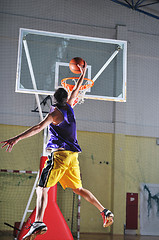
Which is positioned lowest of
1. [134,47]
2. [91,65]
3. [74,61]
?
[74,61]

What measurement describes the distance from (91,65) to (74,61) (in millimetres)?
1666

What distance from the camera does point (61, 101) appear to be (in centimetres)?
393

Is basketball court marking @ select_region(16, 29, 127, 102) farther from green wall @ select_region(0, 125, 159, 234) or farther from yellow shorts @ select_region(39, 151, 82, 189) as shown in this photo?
green wall @ select_region(0, 125, 159, 234)

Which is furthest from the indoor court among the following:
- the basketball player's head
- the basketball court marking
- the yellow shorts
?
the yellow shorts

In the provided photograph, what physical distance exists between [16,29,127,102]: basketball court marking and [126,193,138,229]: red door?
429 centimetres

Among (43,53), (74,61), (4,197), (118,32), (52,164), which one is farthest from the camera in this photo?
(118,32)

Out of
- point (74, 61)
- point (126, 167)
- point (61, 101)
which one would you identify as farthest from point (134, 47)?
point (61, 101)

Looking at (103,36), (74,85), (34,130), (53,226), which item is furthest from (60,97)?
(103,36)

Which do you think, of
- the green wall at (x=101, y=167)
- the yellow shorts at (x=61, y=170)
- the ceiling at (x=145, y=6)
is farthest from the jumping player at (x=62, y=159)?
the ceiling at (x=145, y=6)

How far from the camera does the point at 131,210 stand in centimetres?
953

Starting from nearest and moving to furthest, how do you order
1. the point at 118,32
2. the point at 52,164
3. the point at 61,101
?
1. the point at 52,164
2. the point at 61,101
3. the point at 118,32

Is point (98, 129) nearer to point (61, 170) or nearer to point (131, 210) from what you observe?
point (131, 210)

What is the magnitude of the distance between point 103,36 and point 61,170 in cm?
744

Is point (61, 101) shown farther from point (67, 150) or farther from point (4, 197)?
point (4, 197)
